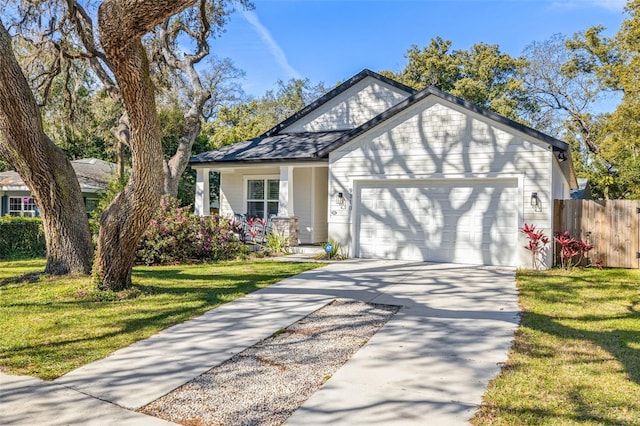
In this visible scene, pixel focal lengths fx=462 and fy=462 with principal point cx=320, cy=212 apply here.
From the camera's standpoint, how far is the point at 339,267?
10844 millimetres

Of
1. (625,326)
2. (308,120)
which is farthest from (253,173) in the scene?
(625,326)

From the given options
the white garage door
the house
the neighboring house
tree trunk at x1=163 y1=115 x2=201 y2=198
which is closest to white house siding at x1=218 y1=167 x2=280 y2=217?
tree trunk at x1=163 y1=115 x2=201 y2=198

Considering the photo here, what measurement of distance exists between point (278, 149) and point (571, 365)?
12.2 m

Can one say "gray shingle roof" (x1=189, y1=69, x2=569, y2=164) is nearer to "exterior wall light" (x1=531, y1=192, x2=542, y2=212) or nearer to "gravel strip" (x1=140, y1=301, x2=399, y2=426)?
"exterior wall light" (x1=531, y1=192, x2=542, y2=212)

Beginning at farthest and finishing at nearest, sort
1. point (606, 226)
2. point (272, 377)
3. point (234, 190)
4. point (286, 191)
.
Answer: 1. point (234, 190)
2. point (286, 191)
3. point (606, 226)
4. point (272, 377)

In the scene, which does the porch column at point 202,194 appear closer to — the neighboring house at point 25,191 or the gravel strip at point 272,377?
the neighboring house at point 25,191

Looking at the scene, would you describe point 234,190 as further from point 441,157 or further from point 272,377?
point 272,377

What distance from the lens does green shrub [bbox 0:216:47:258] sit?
14.6 m

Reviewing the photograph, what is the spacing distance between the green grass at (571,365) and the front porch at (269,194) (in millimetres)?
8892

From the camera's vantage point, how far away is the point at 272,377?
436 centimetres

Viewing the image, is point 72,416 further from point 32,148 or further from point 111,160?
point 111,160

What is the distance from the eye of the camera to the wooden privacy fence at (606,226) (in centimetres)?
1098

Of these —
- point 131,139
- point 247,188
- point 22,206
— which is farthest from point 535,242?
point 22,206

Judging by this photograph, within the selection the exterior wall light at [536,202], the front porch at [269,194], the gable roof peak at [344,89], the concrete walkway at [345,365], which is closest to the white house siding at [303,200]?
the front porch at [269,194]
